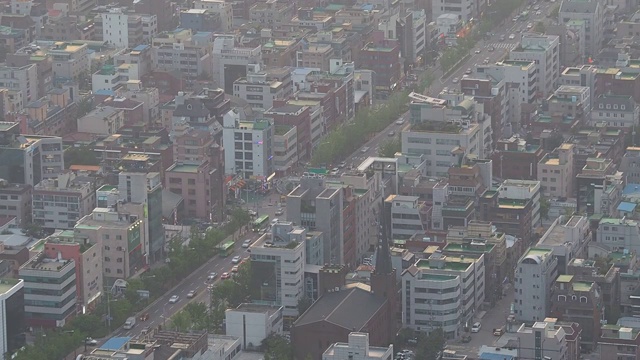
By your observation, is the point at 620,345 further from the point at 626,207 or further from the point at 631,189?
the point at 631,189

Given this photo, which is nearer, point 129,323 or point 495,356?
point 495,356

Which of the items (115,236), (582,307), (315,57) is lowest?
(582,307)

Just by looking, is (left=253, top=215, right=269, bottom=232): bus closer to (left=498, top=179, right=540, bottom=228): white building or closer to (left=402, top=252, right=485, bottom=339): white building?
(left=498, top=179, right=540, bottom=228): white building

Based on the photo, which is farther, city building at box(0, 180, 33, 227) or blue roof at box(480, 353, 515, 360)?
city building at box(0, 180, 33, 227)

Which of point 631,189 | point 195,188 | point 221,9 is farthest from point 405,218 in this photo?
point 221,9

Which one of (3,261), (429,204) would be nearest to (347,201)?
(429,204)

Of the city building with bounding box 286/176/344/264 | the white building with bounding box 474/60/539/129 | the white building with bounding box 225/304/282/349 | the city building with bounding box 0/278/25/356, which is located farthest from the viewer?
the white building with bounding box 474/60/539/129

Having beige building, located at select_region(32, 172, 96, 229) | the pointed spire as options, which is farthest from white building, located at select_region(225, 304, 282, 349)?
beige building, located at select_region(32, 172, 96, 229)
